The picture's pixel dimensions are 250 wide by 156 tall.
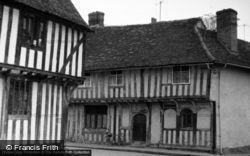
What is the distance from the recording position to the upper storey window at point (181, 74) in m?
21.8

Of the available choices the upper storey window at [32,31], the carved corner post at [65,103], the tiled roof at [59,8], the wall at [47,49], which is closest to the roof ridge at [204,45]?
the wall at [47,49]

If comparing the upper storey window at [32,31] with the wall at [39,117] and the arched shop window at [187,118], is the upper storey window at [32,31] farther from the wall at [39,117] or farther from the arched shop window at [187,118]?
the arched shop window at [187,118]

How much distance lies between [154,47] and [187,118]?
190 inches

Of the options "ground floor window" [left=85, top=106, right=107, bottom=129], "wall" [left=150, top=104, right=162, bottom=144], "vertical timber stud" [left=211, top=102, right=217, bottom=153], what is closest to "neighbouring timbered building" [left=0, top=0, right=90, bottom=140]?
"wall" [left=150, top=104, right=162, bottom=144]

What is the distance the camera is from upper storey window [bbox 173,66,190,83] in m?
21.8

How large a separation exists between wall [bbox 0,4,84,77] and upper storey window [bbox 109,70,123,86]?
752 cm

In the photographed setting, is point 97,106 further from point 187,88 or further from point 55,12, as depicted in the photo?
point 55,12

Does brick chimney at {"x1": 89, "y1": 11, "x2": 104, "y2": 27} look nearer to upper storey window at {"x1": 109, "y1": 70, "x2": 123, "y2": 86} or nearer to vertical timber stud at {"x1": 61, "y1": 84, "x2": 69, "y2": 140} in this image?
upper storey window at {"x1": 109, "y1": 70, "x2": 123, "y2": 86}

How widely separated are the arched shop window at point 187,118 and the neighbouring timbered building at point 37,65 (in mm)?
7582

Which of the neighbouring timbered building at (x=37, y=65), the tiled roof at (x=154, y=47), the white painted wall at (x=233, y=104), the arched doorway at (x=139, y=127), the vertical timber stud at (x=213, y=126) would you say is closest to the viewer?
the neighbouring timbered building at (x=37, y=65)

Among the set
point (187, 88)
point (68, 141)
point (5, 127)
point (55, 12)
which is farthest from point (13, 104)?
point (68, 141)

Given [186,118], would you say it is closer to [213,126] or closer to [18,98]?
[213,126]

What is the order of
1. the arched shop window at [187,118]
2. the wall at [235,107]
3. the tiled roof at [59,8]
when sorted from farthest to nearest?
the arched shop window at [187,118], the wall at [235,107], the tiled roof at [59,8]

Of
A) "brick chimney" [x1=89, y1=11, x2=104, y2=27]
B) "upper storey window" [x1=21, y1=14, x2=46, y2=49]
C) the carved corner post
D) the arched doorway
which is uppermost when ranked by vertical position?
"brick chimney" [x1=89, y1=11, x2=104, y2=27]
